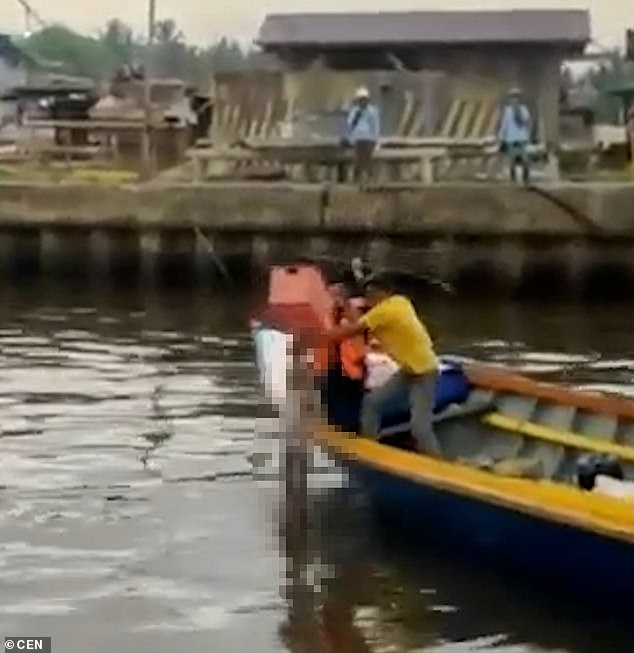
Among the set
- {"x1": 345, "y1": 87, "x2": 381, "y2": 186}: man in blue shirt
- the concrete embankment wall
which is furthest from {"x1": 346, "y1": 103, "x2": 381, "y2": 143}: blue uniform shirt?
the concrete embankment wall

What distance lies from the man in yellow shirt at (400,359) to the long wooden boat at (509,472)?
0.28 m

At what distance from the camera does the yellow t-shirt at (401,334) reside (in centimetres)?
1360

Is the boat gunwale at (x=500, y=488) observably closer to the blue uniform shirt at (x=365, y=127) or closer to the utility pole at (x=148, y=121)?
the blue uniform shirt at (x=365, y=127)

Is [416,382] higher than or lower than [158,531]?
higher

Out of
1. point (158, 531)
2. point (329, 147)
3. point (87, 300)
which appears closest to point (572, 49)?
point (329, 147)

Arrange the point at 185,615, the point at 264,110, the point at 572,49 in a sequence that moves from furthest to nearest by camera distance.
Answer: the point at 572,49 → the point at 264,110 → the point at 185,615

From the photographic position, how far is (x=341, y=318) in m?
15.4

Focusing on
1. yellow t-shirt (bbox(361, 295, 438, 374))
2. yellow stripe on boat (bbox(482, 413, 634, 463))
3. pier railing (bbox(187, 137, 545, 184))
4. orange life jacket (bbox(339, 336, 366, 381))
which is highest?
pier railing (bbox(187, 137, 545, 184))

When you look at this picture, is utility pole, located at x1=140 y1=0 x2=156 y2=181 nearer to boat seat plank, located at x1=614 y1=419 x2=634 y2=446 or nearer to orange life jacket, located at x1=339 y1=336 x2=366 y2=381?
orange life jacket, located at x1=339 y1=336 x2=366 y2=381

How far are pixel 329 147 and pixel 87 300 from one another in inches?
180

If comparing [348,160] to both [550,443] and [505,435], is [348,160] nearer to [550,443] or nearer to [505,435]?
[505,435]

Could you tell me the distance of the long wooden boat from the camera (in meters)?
11.4

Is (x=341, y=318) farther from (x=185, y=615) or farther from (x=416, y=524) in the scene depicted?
(x=185, y=615)

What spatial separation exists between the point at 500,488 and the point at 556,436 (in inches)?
90.6
